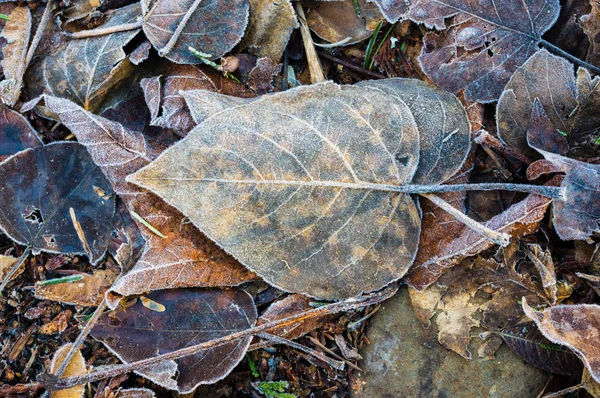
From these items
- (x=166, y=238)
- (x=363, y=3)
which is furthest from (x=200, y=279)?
(x=363, y=3)

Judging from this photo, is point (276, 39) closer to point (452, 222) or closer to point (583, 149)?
point (452, 222)

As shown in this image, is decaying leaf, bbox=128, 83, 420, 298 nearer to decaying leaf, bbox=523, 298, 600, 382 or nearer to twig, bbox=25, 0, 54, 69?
decaying leaf, bbox=523, 298, 600, 382

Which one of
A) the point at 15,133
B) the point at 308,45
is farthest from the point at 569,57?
the point at 15,133

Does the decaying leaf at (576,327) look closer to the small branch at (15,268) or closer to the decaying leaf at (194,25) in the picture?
the decaying leaf at (194,25)

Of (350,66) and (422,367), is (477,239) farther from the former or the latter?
(350,66)

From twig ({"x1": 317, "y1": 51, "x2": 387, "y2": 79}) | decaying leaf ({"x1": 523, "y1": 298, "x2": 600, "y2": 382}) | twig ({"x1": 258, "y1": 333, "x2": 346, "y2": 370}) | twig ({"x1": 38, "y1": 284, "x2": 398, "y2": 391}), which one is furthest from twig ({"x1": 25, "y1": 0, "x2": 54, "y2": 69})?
decaying leaf ({"x1": 523, "y1": 298, "x2": 600, "y2": 382})

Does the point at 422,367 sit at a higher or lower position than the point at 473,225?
lower
